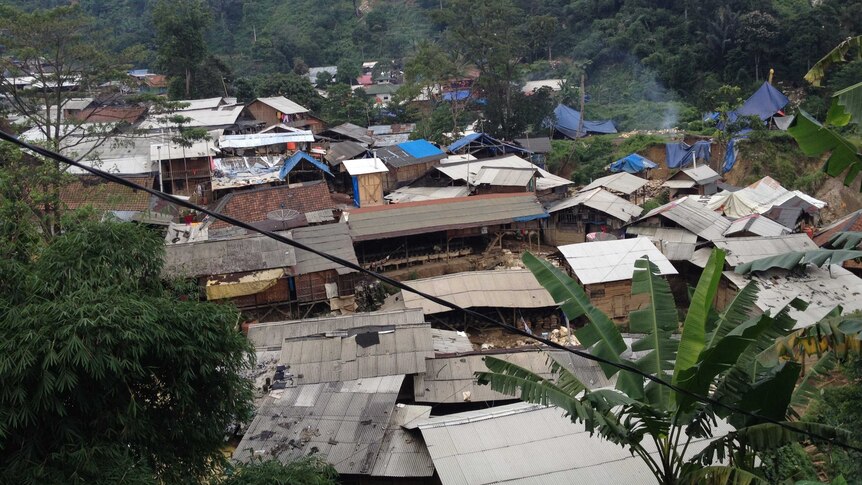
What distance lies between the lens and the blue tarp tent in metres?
26.3

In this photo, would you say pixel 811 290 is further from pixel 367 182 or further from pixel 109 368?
pixel 367 182

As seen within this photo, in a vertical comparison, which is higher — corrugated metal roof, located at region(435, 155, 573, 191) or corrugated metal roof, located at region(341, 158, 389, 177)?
corrugated metal roof, located at region(341, 158, 389, 177)

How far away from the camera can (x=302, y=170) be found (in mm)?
23938

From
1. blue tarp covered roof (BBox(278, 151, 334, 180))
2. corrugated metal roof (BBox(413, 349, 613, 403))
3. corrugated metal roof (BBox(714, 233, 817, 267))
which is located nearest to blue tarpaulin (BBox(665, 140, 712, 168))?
corrugated metal roof (BBox(714, 233, 817, 267))

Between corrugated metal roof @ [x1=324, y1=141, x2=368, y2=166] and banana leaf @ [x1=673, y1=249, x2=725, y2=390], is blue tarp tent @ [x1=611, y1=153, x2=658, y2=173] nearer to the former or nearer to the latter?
corrugated metal roof @ [x1=324, y1=141, x2=368, y2=166]

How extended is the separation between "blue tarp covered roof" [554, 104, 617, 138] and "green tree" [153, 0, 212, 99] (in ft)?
62.5

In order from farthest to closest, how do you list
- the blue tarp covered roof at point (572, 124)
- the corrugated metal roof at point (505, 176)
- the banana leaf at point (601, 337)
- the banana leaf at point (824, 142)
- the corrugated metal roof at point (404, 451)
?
the blue tarp covered roof at point (572, 124)
the corrugated metal roof at point (505, 176)
the corrugated metal roof at point (404, 451)
the banana leaf at point (601, 337)
the banana leaf at point (824, 142)

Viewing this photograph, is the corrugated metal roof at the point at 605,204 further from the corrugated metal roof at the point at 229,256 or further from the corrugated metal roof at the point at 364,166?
the corrugated metal roof at the point at 229,256

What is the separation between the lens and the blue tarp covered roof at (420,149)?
2589 cm

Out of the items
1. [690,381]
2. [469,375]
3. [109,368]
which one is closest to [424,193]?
[469,375]

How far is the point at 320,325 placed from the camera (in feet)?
41.9

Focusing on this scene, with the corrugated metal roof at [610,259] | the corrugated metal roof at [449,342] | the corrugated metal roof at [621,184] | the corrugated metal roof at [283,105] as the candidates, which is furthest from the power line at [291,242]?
the corrugated metal roof at [283,105]

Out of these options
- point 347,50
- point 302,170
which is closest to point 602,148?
point 302,170

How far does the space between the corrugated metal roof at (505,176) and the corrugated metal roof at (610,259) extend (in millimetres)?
5828
